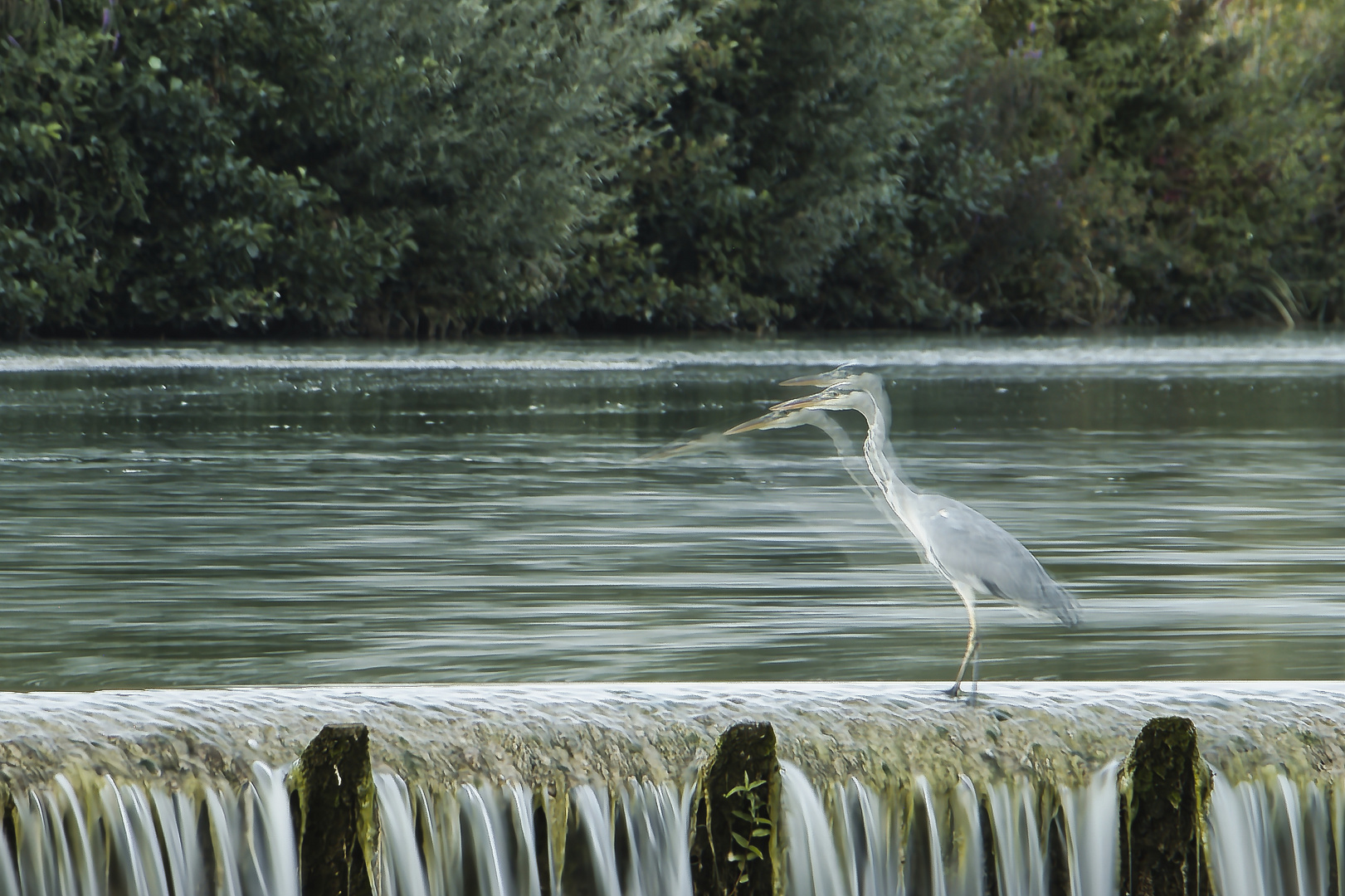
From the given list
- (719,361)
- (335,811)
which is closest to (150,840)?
(335,811)

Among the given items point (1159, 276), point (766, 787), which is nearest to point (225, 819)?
point (766, 787)

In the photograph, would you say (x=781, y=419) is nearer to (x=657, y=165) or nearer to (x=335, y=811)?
(x=335, y=811)

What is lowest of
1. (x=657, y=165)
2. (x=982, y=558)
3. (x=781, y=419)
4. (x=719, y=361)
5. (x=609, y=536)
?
(x=719, y=361)

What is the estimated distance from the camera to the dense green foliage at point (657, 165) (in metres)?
25.2

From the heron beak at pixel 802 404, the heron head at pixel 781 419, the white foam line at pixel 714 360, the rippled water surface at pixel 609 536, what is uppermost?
the heron beak at pixel 802 404

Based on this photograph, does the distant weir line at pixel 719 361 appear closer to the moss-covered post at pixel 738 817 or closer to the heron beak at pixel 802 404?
the heron beak at pixel 802 404

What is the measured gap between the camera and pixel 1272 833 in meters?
4.93

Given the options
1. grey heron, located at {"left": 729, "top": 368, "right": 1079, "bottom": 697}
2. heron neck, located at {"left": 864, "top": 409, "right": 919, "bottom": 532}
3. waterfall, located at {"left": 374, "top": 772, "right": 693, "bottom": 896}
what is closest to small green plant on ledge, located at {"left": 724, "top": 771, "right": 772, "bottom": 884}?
waterfall, located at {"left": 374, "top": 772, "right": 693, "bottom": 896}

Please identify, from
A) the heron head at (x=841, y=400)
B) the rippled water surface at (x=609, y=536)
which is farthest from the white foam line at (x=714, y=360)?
the heron head at (x=841, y=400)

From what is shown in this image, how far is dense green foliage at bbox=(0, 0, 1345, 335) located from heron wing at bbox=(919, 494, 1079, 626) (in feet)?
64.6

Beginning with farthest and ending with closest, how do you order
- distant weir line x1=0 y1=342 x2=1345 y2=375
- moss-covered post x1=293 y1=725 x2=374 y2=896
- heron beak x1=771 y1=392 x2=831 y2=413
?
1. distant weir line x1=0 y1=342 x2=1345 y2=375
2. heron beak x1=771 y1=392 x2=831 y2=413
3. moss-covered post x1=293 y1=725 x2=374 y2=896

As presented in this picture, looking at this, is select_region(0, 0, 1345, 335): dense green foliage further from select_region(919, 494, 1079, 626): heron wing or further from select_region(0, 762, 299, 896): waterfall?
select_region(919, 494, 1079, 626): heron wing

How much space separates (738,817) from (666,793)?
0.79 ft

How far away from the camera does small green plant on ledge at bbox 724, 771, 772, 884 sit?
4586 mm
